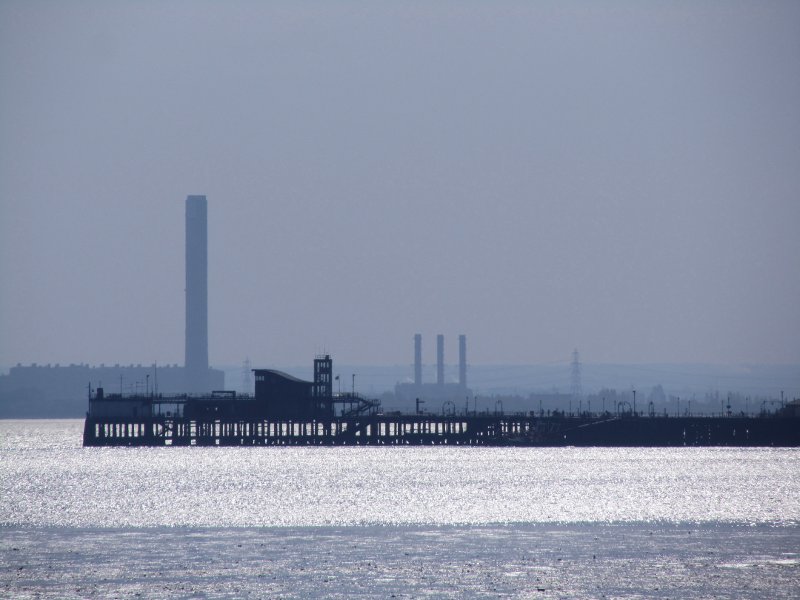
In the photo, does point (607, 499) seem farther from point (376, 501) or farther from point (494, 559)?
point (494, 559)

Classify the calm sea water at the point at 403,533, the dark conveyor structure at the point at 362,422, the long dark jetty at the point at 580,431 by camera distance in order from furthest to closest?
the long dark jetty at the point at 580,431, the dark conveyor structure at the point at 362,422, the calm sea water at the point at 403,533

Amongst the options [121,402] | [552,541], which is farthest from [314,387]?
[552,541]

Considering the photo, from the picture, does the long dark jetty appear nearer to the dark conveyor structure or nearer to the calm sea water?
the dark conveyor structure

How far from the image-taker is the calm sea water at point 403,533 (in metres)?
65.3

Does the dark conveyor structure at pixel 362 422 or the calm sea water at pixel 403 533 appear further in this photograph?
the dark conveyor structure at pixel 362 422

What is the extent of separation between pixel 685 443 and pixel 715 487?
64.8m

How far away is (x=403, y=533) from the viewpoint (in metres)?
84.8

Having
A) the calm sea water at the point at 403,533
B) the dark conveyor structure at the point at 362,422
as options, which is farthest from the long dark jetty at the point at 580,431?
the calm sea water at the point at 403,533

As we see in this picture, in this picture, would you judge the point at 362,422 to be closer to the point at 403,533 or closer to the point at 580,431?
the point at 580,431

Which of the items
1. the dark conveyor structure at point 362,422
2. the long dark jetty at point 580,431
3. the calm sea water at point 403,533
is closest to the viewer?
the calm sea water at point 403,533

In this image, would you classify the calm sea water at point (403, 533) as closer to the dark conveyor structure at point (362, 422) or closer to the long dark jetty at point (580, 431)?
the dark conveyor structure at point (362, 422)

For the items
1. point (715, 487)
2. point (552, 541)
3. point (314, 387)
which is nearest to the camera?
point (552, 541)

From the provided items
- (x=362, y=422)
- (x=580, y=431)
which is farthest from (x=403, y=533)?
(x=580, y=431)

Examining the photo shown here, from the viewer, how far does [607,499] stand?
111m
